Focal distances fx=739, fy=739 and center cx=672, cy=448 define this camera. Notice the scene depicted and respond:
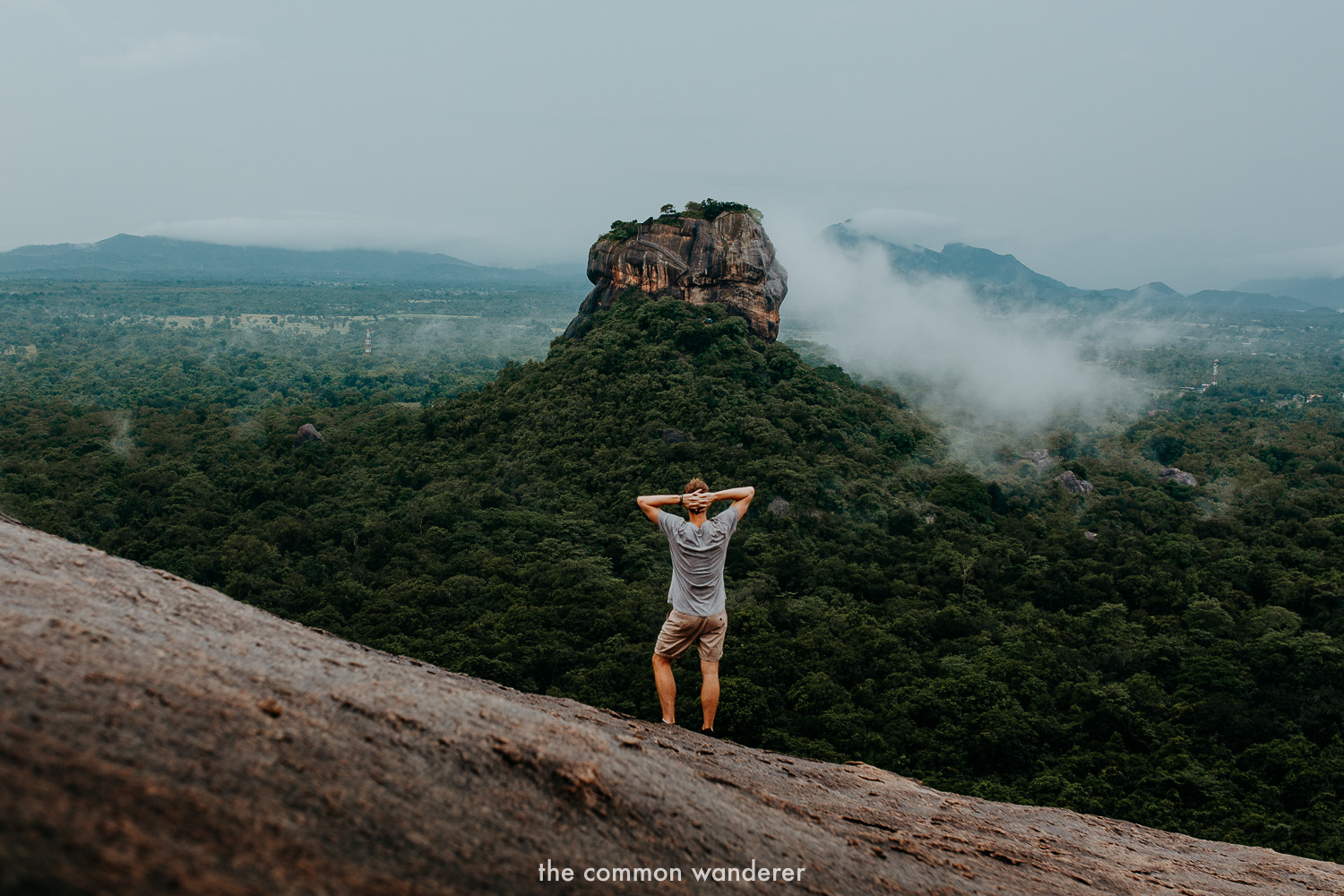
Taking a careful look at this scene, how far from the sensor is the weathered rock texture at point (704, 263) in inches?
1296

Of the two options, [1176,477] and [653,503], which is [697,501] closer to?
[653,503]

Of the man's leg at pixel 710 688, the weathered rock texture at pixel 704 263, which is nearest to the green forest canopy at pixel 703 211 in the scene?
the weathered rock texture at pixel 704 263

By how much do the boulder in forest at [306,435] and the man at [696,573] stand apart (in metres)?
33.2

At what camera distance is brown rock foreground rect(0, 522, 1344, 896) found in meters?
2.27

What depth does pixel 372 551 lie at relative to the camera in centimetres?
2300

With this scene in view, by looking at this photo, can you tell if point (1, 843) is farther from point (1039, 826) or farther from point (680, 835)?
point (1039, 826)

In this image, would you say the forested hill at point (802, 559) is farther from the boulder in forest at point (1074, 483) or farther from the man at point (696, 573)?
the man at point (696, 573)

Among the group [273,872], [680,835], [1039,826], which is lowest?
[1039,826]

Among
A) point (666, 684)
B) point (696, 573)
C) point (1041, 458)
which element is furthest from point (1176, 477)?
point (696, 573)

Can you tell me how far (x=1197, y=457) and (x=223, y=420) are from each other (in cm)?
5615

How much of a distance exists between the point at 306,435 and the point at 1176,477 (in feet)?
145

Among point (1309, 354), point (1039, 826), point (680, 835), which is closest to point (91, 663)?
point (680, 835)

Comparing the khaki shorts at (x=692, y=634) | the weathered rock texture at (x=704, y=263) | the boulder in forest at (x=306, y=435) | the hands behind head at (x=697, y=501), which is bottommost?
the boulder in forest at (x=306, y=435)

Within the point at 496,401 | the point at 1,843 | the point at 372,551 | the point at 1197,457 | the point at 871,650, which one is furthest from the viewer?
the point at 1197,457
